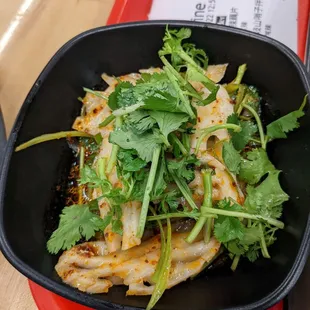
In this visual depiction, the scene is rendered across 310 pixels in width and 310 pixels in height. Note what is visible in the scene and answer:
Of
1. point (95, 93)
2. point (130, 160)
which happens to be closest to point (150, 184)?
point (130, 160)

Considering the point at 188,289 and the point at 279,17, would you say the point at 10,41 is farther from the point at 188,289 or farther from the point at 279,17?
the point at 188,289

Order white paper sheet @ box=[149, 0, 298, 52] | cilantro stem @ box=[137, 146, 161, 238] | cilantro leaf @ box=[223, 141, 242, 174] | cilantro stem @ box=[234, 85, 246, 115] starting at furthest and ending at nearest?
1. white paper sheet @ box=[149, 0, 298, 52]
2. cilantro stem @ box=[234, 85, 246, 115]
3. cilantro leaf @ box=[223, 141, 242, 174]
4. cilantro stem @ box=[137, 146, 161, 238]

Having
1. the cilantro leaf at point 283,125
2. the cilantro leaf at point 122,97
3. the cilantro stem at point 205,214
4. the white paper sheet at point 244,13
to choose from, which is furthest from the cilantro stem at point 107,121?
the white paper sheet at point 244,13

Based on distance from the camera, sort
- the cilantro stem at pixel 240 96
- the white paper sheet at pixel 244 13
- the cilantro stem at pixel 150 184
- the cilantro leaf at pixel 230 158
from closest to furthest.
Result: the cilantro stem at pixel 150 184 → the cilantro leaf at pixel 230 158 → the cilantro stem at pixel 240 96 → the white paper sheet at pixel 244 13

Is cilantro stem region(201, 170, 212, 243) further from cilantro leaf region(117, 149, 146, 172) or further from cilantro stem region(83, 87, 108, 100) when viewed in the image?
cilantro stem region(83, 87, 108, 100)

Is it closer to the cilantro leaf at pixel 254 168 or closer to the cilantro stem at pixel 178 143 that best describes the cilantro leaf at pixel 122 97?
the cilantro stem at pixel 178 143

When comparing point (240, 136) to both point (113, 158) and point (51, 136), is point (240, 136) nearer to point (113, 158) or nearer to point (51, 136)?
point (113, 158)

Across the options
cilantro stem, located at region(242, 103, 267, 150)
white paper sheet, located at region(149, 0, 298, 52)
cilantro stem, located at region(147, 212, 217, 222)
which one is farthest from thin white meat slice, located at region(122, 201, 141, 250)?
white paper sheet, located at region(149, 0, 298, 52)
